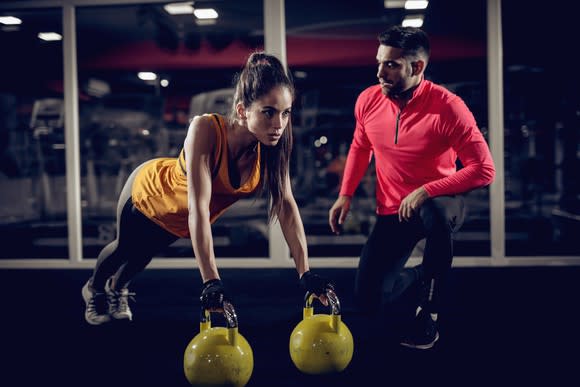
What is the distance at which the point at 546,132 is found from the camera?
6.80m

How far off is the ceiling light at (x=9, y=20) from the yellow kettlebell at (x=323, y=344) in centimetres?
431

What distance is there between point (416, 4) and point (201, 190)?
3.41 metres

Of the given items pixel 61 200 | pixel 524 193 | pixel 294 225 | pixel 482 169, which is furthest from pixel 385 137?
pixel 61 200

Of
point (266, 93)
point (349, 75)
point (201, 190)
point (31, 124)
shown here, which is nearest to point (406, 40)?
point (266, 93)

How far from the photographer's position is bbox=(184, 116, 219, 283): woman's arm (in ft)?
5.68

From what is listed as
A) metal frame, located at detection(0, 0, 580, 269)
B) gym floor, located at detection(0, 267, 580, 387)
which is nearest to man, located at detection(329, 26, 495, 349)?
gym floor, located at detection(0, 267, 580, 387)

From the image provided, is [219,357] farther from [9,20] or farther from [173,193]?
[9,20]

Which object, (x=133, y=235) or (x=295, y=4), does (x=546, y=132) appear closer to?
(x=295, y=4)

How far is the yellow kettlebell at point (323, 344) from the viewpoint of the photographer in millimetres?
1781

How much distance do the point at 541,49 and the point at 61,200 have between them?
838 centimetres

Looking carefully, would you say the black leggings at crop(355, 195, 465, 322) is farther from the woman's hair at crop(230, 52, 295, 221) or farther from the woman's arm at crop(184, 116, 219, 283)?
the woman's arm at crop(184, 116, 219, 283)

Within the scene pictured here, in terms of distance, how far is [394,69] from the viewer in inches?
88.9

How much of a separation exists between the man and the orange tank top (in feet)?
1.85

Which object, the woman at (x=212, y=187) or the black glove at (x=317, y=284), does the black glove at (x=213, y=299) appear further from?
the black glove at (x=317, y=284)
